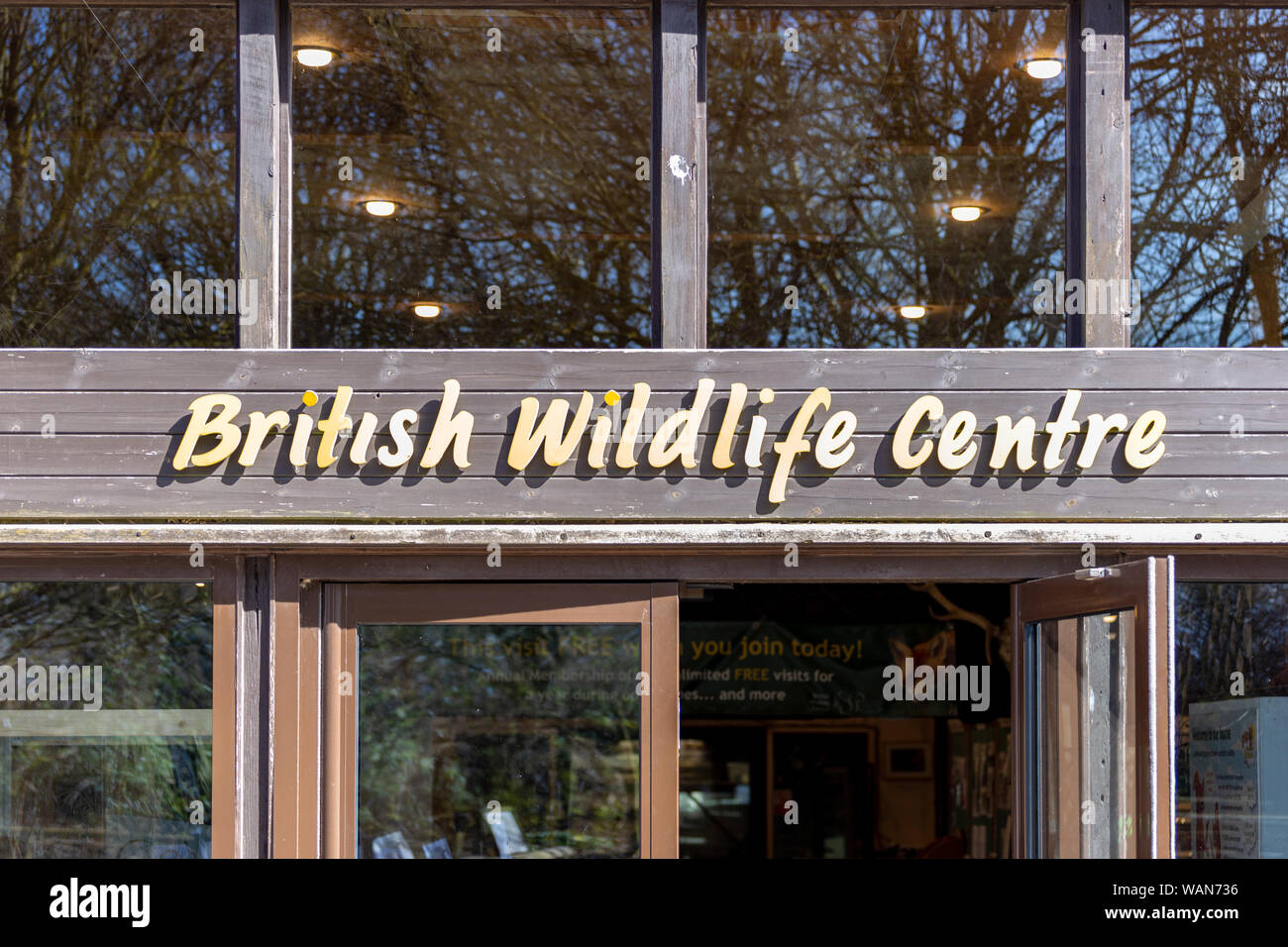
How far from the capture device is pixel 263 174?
571 cm

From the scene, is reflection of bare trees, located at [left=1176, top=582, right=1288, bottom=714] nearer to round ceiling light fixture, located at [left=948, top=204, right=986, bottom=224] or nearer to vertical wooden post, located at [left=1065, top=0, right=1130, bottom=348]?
vertical wooden post, located at [left=1065, top=0, right=1130, bottom=348]

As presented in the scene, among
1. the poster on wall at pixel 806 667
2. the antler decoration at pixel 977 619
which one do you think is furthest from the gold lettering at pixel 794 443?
the poster on wall at pixel 806 667

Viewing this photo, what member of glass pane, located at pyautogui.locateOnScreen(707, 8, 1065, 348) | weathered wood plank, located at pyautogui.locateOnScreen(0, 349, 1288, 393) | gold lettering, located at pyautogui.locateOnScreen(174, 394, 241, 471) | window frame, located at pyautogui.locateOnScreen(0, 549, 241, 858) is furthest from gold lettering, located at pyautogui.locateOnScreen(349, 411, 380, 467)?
glass pane, located at pyautogui.locateOnScreen(707, 8, 1065, 348)

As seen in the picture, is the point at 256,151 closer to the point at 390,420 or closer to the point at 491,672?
the point at 390,420

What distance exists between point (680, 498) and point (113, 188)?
139 inches

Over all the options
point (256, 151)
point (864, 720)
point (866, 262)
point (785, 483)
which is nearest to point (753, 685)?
point (864, 720)

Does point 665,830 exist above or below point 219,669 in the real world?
below

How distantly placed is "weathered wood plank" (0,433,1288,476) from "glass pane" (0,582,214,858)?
48cm

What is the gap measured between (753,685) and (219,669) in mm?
4756

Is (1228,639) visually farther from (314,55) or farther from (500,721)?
(314,55)

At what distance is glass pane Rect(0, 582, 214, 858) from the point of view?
570 centimetres

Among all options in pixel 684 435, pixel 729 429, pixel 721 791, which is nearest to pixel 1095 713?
pixel 729 429

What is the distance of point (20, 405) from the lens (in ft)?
18.3

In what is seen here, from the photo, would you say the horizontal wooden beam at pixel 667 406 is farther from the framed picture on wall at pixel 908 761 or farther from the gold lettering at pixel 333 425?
the framed picture on wall at pixel 908 761
